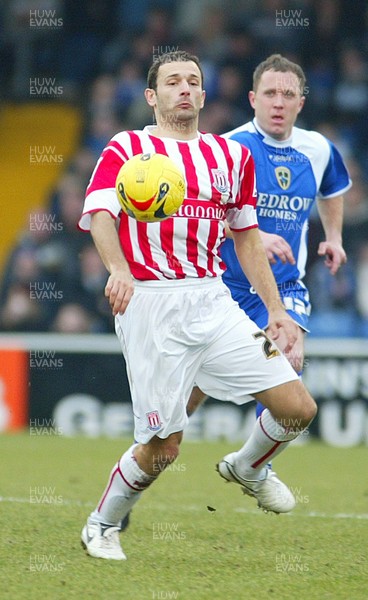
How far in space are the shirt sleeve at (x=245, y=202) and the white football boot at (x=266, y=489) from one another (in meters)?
1.26

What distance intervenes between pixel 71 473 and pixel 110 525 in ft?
11.2

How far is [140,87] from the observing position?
14.4 metres

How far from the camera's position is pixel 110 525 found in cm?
523

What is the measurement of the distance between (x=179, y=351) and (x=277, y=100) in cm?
186

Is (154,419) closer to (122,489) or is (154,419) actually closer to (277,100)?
(122,489)

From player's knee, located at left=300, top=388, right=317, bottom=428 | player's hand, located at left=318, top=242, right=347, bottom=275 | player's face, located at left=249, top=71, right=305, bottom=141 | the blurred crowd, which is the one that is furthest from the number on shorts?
the blurred crowd

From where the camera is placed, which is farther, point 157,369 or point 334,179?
point 334,179

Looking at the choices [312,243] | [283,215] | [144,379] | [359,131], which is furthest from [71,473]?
[359,131]

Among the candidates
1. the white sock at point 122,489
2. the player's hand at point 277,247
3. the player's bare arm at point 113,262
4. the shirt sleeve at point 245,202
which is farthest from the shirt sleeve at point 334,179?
the white sock at point 122,489

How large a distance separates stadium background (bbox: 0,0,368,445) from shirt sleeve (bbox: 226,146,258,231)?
18.5ft

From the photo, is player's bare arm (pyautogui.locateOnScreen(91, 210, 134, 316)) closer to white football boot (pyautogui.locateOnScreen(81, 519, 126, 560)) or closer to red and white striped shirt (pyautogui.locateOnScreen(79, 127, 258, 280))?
red and white striped shirt (pyautogui.locateOnScreen(79, 127, 258, 280))

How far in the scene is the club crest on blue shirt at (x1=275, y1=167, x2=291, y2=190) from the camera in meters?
6.36

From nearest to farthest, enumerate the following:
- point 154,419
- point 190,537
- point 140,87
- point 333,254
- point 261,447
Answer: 1. point 154,419
2. point 261,447
3. point 190,537
4. point 333,254
5. point 140,87

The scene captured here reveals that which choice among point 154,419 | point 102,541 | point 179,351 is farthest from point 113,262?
point 102,541
